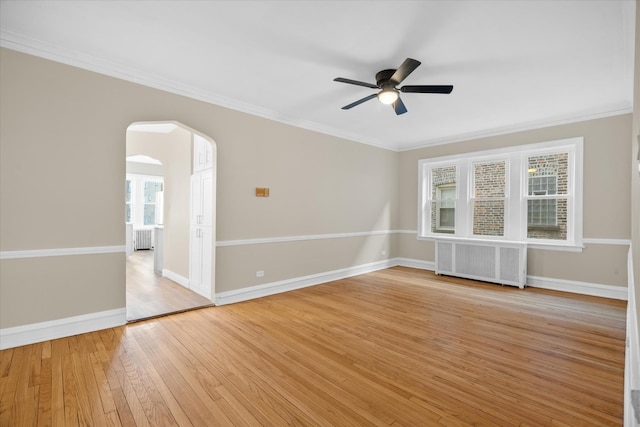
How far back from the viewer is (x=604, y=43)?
2.75m

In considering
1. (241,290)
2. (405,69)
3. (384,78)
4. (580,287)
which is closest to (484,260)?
(580,287)

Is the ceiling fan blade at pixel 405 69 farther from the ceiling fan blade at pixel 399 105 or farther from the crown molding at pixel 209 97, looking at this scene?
the crown molding at pixel 209 97

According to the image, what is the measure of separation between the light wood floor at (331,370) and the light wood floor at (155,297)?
0.25m

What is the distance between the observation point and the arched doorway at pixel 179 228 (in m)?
4.16

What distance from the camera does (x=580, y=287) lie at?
4785 mm

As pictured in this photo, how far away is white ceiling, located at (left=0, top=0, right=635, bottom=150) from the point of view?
7.76 feet

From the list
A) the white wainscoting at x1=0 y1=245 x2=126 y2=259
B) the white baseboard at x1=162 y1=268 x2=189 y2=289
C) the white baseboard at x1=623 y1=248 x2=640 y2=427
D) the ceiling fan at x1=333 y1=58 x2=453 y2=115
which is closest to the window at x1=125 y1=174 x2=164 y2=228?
the white baseboard at x1=162 y1=268 x2=189 y2=289

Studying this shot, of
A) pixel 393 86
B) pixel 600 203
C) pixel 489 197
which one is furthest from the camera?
pixel 489 197

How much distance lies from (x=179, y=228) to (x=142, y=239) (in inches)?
223

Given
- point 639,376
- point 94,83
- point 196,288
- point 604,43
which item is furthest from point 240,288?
point 604,43

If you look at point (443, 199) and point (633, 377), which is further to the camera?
point (443, 199)

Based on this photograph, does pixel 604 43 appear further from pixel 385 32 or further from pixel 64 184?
pixel 64 184

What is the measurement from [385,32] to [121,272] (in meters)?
A: 3.72

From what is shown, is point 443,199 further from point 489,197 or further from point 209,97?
point 209,97
